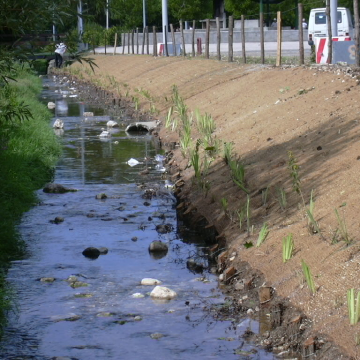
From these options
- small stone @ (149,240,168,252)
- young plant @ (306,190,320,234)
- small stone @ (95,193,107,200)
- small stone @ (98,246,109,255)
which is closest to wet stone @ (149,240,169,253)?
small stone @ (149,240,168,252)

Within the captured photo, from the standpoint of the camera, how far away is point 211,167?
12297mm

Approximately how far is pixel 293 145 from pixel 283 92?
15.5 ft

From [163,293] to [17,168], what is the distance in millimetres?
5192

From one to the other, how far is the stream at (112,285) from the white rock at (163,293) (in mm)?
58

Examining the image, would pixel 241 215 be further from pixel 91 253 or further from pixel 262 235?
pixel 91 253

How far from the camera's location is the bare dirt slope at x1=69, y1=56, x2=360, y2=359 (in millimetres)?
6883

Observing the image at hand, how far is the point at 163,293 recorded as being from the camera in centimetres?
778

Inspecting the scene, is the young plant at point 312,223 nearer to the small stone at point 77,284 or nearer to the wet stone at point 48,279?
the small stone at point 77,284

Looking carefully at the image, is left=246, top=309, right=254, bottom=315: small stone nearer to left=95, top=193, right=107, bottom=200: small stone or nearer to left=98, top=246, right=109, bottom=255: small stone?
left=98, top=246, right=109, bottom=255: small stone

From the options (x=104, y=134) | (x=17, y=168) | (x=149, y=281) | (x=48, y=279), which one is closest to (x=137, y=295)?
(x=149, y=281)

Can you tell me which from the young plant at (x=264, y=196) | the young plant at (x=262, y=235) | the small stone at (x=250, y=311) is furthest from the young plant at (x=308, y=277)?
the young plant at (x=264, y=196)

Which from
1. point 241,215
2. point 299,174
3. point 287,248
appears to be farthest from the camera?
point 299,174

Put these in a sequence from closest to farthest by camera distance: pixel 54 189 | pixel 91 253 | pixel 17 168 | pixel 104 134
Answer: pixel 91 253, pixel 17 168, pixel 54 189, pixel 104 134

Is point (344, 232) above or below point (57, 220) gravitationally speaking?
above
